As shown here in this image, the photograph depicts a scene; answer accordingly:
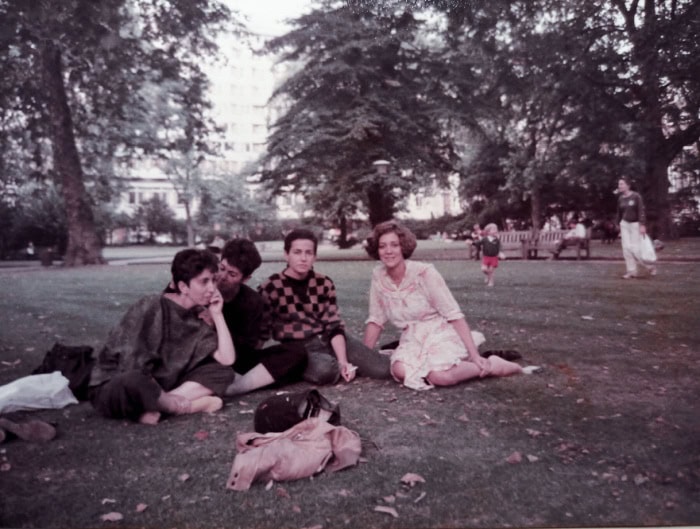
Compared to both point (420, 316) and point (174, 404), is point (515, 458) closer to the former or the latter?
point (420, 316)

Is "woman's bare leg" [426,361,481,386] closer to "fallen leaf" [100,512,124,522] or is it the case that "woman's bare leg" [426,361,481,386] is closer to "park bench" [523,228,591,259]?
"park bench" [523,228,591,259]

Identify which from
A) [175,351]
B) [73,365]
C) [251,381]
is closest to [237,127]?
[175,351]

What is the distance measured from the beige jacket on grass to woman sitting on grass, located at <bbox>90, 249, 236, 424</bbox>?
2.10 feet

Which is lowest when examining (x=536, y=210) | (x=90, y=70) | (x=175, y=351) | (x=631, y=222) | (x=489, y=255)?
(x=175, y=351)

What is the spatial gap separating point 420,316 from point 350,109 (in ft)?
4.44

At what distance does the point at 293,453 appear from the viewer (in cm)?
227

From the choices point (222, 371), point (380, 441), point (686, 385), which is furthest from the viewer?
point (222, 371)

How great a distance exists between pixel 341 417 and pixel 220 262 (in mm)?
1120

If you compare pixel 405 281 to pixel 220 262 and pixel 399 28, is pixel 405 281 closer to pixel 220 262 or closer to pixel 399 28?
pixel 220 262

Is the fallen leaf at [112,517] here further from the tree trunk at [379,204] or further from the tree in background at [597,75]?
the tree in background at [597,75]

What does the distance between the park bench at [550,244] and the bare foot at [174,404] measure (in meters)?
2.81

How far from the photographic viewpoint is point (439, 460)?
2.34 m

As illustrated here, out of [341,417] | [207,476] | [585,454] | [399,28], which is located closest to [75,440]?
[207,476]

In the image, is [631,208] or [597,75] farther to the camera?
[631,208]
